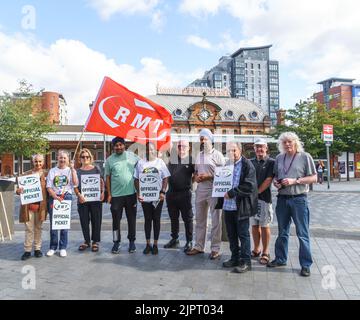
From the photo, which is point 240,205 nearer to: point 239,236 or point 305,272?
point 239,236

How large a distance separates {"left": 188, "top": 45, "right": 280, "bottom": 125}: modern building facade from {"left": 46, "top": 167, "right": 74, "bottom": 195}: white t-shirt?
143 metres

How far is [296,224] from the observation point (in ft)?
16.4

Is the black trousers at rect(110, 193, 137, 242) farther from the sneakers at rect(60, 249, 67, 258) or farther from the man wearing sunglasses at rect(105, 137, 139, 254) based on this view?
the sneakers at rect(60, 249, 67, 258)

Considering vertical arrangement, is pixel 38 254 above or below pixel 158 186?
below

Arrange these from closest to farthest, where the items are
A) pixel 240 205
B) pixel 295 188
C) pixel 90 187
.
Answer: pixel 295 188 < pixel 240 205 < pixel 90 187

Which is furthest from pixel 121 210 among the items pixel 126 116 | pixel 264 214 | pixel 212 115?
pixel 212 115

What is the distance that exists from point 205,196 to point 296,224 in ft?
5.29

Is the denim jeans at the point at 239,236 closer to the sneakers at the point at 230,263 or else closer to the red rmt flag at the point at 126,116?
Answer: the sneakers at the point at 230,263

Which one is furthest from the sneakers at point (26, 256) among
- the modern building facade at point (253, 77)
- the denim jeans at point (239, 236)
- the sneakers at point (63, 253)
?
the modern building facade at point (253, 77)

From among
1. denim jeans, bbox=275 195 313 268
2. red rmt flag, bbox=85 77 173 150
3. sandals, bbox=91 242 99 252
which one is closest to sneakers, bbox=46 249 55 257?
sandals, bbox=91 242 99 252

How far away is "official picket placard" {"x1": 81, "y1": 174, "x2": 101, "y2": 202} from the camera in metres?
6.31

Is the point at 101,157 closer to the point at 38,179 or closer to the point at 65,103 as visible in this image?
the point at 38,179
